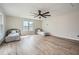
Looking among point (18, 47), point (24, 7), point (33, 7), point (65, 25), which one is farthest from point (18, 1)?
point (65, 25)

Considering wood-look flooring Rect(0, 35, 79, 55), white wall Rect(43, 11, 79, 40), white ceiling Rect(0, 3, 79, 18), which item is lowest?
wood-look flooring Rect(0, 35, 79, 55)

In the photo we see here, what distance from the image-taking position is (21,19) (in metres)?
2.57

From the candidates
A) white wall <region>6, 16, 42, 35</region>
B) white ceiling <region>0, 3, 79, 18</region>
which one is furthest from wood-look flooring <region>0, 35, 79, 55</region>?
white ceiling <region>0, 3, 79, 18</region>

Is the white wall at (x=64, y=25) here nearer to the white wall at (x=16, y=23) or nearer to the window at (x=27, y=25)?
the white wall at (x=16, y=23)

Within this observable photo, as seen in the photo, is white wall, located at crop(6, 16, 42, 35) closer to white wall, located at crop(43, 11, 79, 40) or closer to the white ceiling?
the white ceiling

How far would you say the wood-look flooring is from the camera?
2.36 meters

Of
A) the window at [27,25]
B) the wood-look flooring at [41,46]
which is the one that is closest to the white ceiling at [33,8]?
the window at [27,25]

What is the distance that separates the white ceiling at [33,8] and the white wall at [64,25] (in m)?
0.16

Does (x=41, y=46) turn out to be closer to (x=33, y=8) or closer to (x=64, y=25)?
(x=64, y=25)

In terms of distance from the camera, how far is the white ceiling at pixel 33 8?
2.30 m

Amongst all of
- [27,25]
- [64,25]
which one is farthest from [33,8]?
[64,25]

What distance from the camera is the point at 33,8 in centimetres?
239

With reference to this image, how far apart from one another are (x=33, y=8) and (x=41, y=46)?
108cm

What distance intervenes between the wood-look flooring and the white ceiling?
73 centimetres
